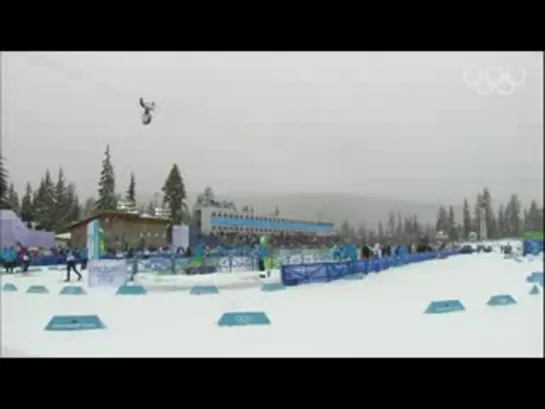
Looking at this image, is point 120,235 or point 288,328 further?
point 120,235

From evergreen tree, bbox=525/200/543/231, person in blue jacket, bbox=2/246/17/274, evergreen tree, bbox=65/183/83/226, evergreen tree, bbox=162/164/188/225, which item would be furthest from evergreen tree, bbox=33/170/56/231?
evergreen tree, bbox=525/200/543/231

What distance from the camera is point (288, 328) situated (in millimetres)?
5625

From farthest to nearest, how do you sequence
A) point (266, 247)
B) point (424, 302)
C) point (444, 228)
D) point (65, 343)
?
point (444, 228)
point (266, 247)
point (424, 302)
point (65, 343)

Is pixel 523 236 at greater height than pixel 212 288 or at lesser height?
greater

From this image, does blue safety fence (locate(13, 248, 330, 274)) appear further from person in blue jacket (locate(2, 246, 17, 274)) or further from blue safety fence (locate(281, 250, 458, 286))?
blue safety fence (locate(281, 250, 458, 286))

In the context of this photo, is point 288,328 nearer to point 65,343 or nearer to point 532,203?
point 65,343

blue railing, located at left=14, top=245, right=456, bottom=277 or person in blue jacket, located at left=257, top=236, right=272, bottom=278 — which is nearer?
blue railing, located at left=14, top=245, right=456, bottom=277

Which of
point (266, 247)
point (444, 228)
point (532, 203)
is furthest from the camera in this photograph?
point (444, 228)

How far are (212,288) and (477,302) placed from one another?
5327mm

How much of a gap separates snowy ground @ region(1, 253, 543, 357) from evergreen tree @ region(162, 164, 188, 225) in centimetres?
370

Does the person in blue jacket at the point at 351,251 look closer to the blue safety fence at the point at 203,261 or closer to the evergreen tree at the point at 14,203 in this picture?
Answer: the blue safety fence at the point at 203,261

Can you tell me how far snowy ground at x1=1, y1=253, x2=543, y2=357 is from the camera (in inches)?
183

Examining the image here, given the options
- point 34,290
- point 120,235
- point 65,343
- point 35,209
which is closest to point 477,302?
point 65,343

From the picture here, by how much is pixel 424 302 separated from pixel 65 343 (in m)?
5.71
